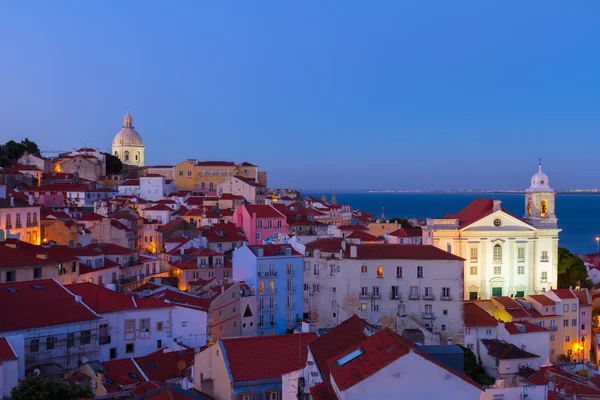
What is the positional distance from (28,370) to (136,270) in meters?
17.6

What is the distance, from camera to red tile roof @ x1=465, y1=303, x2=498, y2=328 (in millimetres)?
36875

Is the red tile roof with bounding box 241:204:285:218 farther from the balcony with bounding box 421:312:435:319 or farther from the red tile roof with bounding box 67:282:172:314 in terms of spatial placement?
the red tile roof with bounding box 67:282:172:314

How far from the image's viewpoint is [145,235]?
53.8 m

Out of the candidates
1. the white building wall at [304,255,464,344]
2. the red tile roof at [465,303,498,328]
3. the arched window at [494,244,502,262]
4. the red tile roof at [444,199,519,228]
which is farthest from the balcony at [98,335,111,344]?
the arched window at [494,244,502,262]

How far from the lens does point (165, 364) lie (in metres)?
24.0

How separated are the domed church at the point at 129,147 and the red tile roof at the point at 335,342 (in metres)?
90.0

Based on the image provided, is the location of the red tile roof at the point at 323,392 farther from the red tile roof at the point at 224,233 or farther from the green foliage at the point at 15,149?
the green foliage at the point at 15,149

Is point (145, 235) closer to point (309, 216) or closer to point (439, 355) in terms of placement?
point (309, 216)

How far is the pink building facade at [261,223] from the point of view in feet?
179

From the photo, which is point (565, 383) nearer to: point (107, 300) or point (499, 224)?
point (107, 300)

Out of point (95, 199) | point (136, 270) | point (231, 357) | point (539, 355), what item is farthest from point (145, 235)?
point (231, 357)

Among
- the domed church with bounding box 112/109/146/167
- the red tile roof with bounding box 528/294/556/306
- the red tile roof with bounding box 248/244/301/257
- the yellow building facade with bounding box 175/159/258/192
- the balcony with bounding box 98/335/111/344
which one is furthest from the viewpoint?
the domed church with bounding box 112/109/146/167

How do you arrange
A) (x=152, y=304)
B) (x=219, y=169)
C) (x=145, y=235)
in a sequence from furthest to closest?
1. (x=219, y=169)
2. (x=145, y=235)
3. (x=152, y=304)

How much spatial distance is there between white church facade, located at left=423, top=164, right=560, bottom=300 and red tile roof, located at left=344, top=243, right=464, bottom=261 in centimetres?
807
